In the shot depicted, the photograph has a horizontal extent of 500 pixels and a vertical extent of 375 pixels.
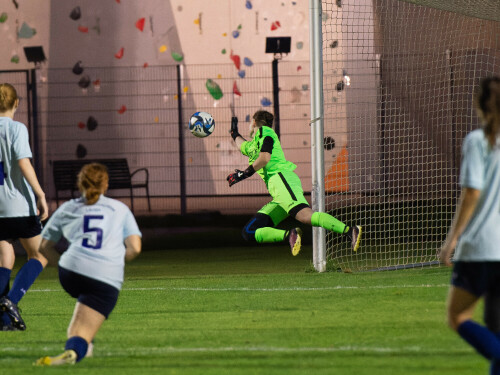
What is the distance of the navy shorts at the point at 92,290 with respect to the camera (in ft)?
15.7

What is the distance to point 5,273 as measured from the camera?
6.36 m

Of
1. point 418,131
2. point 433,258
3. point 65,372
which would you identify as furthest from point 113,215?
point 418,131

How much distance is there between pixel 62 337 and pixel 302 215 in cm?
345

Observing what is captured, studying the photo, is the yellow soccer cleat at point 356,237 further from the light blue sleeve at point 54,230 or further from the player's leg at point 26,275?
the light blue sleeve at point 54,230

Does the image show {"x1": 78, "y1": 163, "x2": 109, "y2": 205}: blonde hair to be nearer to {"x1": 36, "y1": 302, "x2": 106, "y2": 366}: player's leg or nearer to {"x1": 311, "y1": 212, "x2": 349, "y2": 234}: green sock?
{"x1": 36, "y1": 302, "x2": 106, "y2": 366}: player's leg

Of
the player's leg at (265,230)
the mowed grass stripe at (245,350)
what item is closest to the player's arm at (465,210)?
the mowed grass stripe at (245,350)

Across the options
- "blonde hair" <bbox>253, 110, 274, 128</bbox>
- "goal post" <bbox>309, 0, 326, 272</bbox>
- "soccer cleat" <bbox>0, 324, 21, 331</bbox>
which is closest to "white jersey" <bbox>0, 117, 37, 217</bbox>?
"soccer cleat" <bbox>0, 324, 21, 331</bbox>

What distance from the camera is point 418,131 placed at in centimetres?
1184

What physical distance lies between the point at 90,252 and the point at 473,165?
211cm

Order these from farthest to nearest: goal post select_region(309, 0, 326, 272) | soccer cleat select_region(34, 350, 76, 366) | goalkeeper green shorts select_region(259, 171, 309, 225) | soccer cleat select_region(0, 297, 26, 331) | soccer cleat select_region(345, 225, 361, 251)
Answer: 1. goal post select_region(309, 0, 326, 272)
2. goalkeeper green shorts select_region(259, 171, 309, 225)
3. soccer cleat select_region(345, 225, 361, 251)
4. soccer cleat select_region(0, 297, 26, 331)
5. soccer cleat select_region(34, 350, 76, 366)

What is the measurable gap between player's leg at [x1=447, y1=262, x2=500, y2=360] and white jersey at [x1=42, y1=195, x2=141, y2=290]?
1796mm

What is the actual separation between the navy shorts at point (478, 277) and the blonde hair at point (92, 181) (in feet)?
6.55

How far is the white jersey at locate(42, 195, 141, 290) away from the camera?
4781mm

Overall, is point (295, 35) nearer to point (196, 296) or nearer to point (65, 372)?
point (196, 296)
